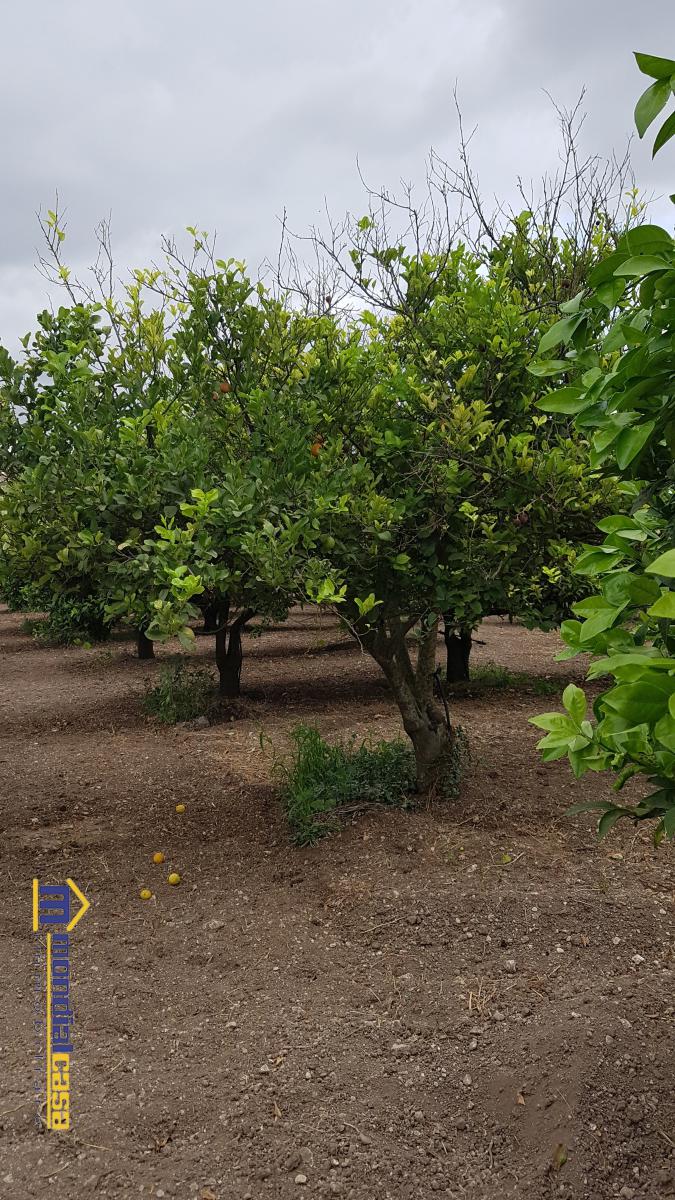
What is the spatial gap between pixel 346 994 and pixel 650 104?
10.6ft

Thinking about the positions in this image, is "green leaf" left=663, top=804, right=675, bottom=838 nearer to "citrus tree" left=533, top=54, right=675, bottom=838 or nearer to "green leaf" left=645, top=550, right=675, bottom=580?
"citrus tree" left=533, top=54, right=675, bottom=838

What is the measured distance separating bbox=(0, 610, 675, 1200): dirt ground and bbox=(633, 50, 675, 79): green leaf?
2.71 meters

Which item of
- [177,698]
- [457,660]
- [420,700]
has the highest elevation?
[420,700]

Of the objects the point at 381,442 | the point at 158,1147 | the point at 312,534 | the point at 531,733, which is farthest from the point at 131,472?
the point at 531,733

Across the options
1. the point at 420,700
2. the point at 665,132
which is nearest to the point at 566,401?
the point at 665,132

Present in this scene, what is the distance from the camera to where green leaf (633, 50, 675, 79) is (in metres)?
1.05

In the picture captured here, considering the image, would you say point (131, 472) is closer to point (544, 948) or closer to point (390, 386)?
point (390, 386)

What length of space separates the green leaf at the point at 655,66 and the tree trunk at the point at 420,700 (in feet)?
12.0

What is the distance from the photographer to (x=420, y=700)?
204 inches

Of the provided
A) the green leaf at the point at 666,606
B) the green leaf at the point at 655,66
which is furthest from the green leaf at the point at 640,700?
the green leaf at the point at 655,66

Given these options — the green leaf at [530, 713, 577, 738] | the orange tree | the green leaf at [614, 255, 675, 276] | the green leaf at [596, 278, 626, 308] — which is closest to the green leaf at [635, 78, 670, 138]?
the green leaf at [614, 255, 675, 276]

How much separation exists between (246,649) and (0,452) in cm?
770

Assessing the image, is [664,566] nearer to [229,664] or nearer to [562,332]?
[562,332]

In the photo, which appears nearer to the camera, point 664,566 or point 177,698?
point 664,566
